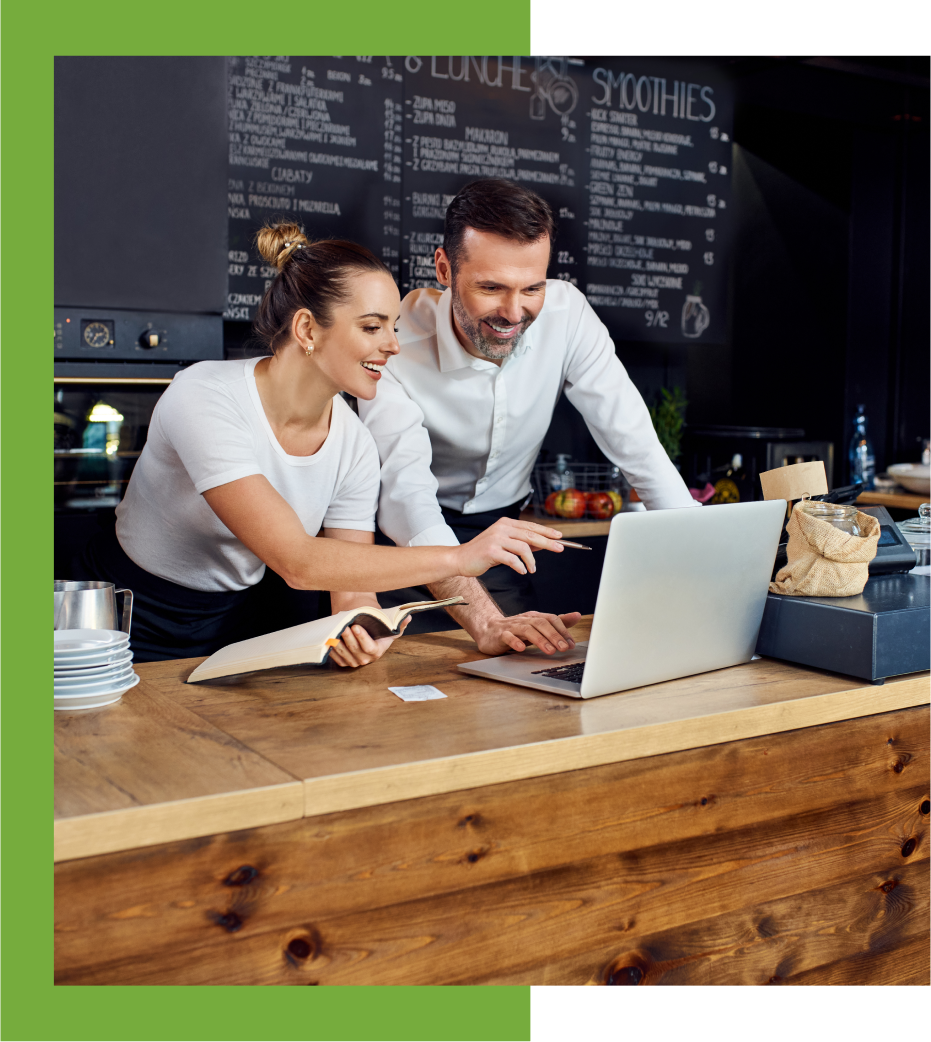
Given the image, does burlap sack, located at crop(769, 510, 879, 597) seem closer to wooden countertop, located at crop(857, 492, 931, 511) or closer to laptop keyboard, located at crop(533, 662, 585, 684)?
laptop keyboard, located at crop(533, 662, 585, 684)

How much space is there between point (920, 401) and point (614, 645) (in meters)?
3.95

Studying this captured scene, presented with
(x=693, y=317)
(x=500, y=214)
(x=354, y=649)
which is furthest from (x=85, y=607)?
(x=693, y=317)

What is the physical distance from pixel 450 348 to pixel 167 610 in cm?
81

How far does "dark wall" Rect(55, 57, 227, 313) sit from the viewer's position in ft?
9.53

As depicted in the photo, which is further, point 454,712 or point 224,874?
point 454,712

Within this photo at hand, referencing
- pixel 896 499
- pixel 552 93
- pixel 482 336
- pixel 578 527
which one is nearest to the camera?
pixel 482 336

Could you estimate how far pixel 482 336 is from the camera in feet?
7.15

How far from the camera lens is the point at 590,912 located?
4.15ft

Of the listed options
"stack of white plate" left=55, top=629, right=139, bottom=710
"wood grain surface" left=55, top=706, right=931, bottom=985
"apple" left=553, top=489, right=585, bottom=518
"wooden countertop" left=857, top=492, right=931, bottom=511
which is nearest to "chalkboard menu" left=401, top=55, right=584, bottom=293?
"apple" left=553, top=489, right=585, bottom=518

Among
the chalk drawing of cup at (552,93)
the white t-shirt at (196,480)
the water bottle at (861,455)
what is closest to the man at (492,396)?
the white t-shirt at (196,480)

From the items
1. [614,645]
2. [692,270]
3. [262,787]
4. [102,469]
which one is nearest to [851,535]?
[614,645]

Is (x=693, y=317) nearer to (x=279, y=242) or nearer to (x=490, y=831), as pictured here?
(x=279, y=242)

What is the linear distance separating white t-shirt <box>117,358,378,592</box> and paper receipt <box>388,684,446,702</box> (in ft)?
1.49

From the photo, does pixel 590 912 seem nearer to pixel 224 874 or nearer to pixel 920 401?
pixel 224 874
